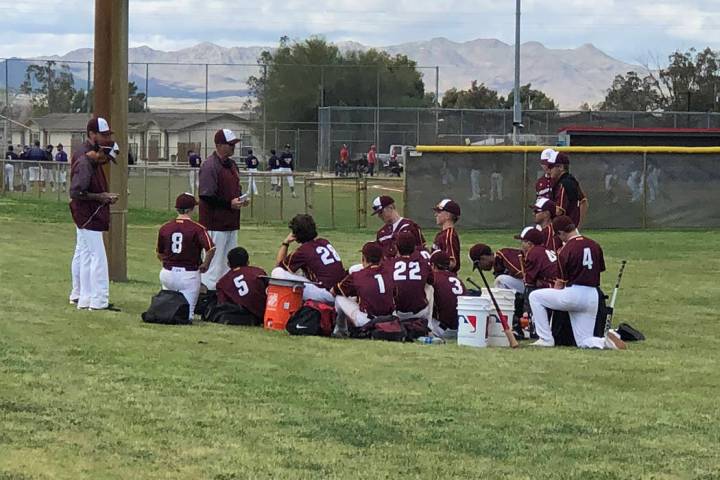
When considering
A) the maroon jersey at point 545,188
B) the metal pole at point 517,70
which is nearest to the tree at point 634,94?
the metal pole at point 517,70

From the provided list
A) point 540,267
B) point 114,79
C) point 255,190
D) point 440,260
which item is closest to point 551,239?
point 540,267

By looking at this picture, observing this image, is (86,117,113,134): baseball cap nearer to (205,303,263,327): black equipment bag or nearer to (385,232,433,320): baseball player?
(205,303,263,327): black equipment bag

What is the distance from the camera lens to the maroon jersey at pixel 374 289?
33.1ft

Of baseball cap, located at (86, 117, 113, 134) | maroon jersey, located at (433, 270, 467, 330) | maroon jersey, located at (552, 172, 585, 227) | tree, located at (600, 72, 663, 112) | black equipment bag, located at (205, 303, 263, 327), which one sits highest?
tree, located at (600, 72, 663, 112)

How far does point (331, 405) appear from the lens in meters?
7.10

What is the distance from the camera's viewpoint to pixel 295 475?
5457mm

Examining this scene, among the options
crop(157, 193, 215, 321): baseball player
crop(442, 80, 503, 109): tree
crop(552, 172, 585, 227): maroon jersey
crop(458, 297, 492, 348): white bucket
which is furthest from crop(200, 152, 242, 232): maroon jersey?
crop(442, 80, 503, 109): tree

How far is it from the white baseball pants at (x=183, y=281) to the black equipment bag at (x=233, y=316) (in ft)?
0.97

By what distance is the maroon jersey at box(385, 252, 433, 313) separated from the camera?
397 inches

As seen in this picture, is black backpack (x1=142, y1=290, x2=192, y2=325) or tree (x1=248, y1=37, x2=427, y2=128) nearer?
black backpack (x1=142, y1=290, x2=192, y2=325)

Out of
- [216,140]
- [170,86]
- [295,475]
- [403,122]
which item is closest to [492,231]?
[216,140]

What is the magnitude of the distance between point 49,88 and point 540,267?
Answer: 53.7m

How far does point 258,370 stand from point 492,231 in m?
16.7

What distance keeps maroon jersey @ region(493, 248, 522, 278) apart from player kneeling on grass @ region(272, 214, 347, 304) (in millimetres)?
1700
